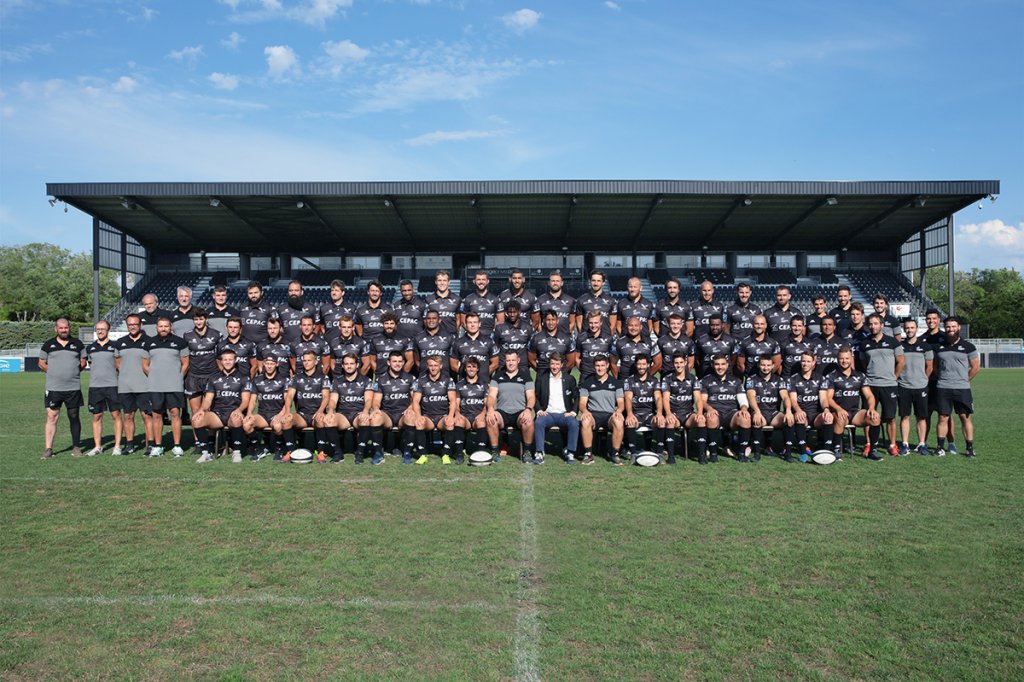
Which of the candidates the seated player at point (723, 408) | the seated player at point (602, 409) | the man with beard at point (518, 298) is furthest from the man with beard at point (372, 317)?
the seated player at point (723, 408)

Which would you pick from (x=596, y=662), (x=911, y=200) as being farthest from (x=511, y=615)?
(x=911, y=200)

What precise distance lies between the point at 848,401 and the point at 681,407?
2117 mm

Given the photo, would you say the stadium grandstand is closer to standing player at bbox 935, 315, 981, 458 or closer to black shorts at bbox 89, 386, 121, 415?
standing player at bbox 935, 315, 981, 458

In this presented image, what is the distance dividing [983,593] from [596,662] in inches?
99.9

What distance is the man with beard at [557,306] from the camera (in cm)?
909

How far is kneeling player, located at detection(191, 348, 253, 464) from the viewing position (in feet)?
27.4

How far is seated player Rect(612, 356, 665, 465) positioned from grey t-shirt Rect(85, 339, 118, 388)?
21.5ft

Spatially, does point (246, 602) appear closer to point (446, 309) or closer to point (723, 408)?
point (446, 309)

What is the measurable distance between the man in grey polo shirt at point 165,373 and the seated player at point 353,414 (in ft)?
6.54

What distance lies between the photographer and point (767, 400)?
8461 millimetres

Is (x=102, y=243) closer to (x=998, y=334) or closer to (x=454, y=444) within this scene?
(x=454, y=444)

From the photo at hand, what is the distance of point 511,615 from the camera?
3.79 metres

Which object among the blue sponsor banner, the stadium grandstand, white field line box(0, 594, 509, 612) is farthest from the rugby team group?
the blue sponsor banner

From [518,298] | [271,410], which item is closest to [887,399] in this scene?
[518,298]
